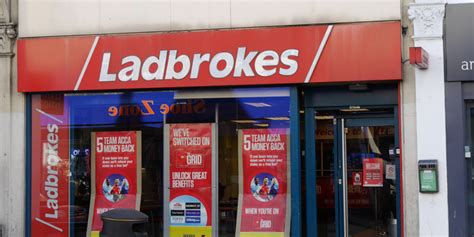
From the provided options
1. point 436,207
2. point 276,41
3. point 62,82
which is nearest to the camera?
point 436,207

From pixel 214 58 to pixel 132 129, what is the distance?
1.70 meters

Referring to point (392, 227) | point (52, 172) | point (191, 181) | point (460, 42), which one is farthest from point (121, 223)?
point (460, 42)

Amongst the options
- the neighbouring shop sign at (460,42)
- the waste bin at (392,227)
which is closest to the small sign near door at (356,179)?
the waste bin at (392,227)

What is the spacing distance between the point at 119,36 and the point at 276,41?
2.32m

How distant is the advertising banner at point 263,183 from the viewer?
9367 millimetres

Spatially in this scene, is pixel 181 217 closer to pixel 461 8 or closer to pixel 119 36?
pixel 119 36

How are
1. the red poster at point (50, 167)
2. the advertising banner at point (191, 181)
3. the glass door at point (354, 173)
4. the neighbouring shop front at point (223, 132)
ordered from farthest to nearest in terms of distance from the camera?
the red poster at point (50, 167) → the advertising banner at point (191, 181) → the glass door at point (354, 173) → the neighbouring shop front at point (223, 132)

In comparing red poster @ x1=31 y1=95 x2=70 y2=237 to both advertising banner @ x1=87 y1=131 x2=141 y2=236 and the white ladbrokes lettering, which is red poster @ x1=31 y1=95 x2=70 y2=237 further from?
advertising banner @ x1=87 y1=131 x2=141 y2=236

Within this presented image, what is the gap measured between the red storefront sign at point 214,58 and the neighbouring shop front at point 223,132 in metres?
0.01

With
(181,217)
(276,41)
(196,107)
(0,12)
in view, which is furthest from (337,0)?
(0,12)

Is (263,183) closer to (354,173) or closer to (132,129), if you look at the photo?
(354,173)

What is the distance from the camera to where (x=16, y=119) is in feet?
32.9

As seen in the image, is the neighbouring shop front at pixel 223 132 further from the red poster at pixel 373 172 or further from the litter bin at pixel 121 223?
the litter bin at pixel 121 223

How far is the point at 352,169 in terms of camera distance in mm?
9500
